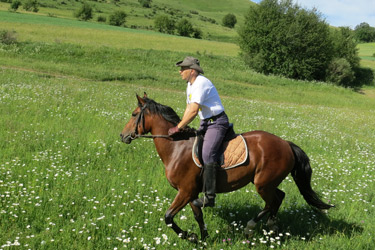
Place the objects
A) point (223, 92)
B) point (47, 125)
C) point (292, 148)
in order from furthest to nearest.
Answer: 1. point (223, 92)
2. point (47, 125)
3. point (292, 148)

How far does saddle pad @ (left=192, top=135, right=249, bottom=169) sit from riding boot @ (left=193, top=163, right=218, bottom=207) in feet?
0.58

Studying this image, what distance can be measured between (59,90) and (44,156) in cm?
1089

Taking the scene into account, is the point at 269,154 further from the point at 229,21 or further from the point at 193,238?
the point at 229,21

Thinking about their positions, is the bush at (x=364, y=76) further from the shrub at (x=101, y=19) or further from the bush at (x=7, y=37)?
the shrub at (x=101, y=19)

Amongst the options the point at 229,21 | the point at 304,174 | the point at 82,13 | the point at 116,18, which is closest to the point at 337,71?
the point at 304,174

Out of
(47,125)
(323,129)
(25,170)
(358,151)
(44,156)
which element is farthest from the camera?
(323,129)

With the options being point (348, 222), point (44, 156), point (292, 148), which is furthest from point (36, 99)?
point (348, 222)

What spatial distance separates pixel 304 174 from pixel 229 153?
1708mm

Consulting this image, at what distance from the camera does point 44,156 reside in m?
8.23

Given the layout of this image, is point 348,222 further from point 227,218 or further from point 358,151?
point 358,151

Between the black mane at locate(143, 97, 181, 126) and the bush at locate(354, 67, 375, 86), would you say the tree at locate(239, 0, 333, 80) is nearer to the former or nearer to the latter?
the bush at locate(354, 67, 375, 86)

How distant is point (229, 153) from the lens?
18.3 ft

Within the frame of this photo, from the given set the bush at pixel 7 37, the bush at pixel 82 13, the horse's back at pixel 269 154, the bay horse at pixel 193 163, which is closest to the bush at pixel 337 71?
the bush at pixel 7 37

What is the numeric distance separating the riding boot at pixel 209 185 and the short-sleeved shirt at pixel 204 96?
35.6 inches
